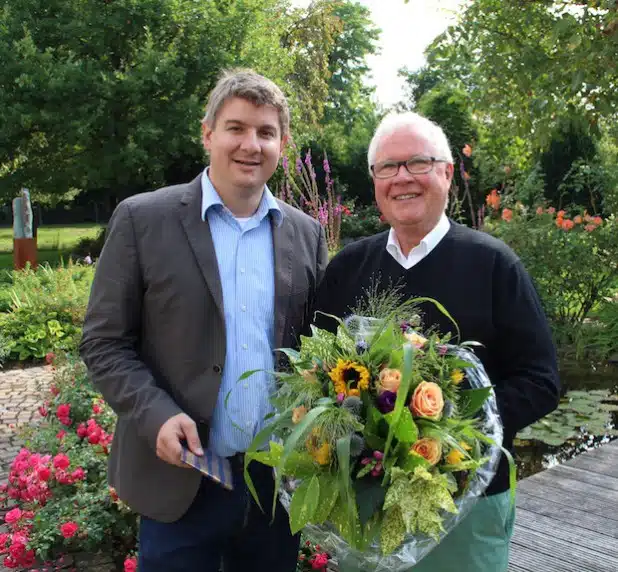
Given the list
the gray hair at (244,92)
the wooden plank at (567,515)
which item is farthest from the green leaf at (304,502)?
the wooden plank at (567,515)

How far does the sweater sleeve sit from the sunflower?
0.54 metres

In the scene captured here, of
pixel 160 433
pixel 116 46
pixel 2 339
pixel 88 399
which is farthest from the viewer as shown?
pixel 116 46

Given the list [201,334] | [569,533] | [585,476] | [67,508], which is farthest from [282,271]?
[585,476]

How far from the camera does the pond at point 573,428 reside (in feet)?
17.5

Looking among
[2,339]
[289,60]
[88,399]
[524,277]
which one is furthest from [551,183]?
[524,277]

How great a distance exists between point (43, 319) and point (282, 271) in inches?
286

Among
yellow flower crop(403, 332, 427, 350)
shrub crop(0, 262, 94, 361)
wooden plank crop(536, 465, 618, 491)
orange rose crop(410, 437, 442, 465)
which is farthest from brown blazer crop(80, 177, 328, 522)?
shrub crop(0, 262, 94, 361)

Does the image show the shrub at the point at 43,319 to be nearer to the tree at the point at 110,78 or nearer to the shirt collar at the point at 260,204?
the shirt collar at the point at 260,204

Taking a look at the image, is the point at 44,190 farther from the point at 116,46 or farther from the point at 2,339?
the point at 2,339

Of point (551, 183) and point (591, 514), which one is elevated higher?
point (551, 183)

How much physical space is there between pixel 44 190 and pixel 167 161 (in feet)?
11.2

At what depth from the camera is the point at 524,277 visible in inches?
79.3

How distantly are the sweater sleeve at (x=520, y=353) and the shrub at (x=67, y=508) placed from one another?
2112mm

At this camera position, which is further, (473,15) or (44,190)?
(44,190)
